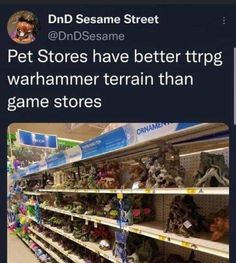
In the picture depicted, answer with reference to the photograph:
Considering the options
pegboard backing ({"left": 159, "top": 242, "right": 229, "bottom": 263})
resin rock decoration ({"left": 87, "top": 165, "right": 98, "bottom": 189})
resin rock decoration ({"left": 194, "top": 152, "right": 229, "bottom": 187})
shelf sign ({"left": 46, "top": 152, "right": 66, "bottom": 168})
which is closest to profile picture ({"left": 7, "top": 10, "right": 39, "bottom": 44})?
resin rock decoration ({"left": 194, "top": 152, "right": 229, "bottom": 187})

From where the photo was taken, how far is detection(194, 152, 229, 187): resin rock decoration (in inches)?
71.4

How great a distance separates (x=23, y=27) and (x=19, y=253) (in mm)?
6701

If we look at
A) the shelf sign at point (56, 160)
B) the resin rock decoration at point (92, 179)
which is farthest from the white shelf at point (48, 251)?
the resin rock decoration at point (92, 179)

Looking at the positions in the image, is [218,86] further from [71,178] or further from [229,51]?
A: [71,178]

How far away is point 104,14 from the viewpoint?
153 cm

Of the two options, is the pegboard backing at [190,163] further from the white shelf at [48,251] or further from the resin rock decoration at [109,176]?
the white shelf at [48,251]

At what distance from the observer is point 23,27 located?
5.21ft

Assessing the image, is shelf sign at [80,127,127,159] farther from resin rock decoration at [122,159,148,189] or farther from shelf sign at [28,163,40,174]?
shelf sign at [28,163,40,174]

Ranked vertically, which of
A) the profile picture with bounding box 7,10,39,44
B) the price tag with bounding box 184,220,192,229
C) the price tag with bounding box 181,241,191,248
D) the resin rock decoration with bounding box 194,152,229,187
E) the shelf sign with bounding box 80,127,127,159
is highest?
the profile picture with bounding box 7,10,39,44

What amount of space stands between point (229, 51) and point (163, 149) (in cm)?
100

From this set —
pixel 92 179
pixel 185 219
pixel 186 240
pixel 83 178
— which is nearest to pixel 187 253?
pixel 185 219

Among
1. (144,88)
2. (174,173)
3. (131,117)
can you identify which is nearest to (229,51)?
(144,88)

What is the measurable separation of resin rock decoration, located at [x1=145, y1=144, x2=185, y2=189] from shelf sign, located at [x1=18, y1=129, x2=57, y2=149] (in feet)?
14.5

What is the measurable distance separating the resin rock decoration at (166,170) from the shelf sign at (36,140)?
4433 millimetres
